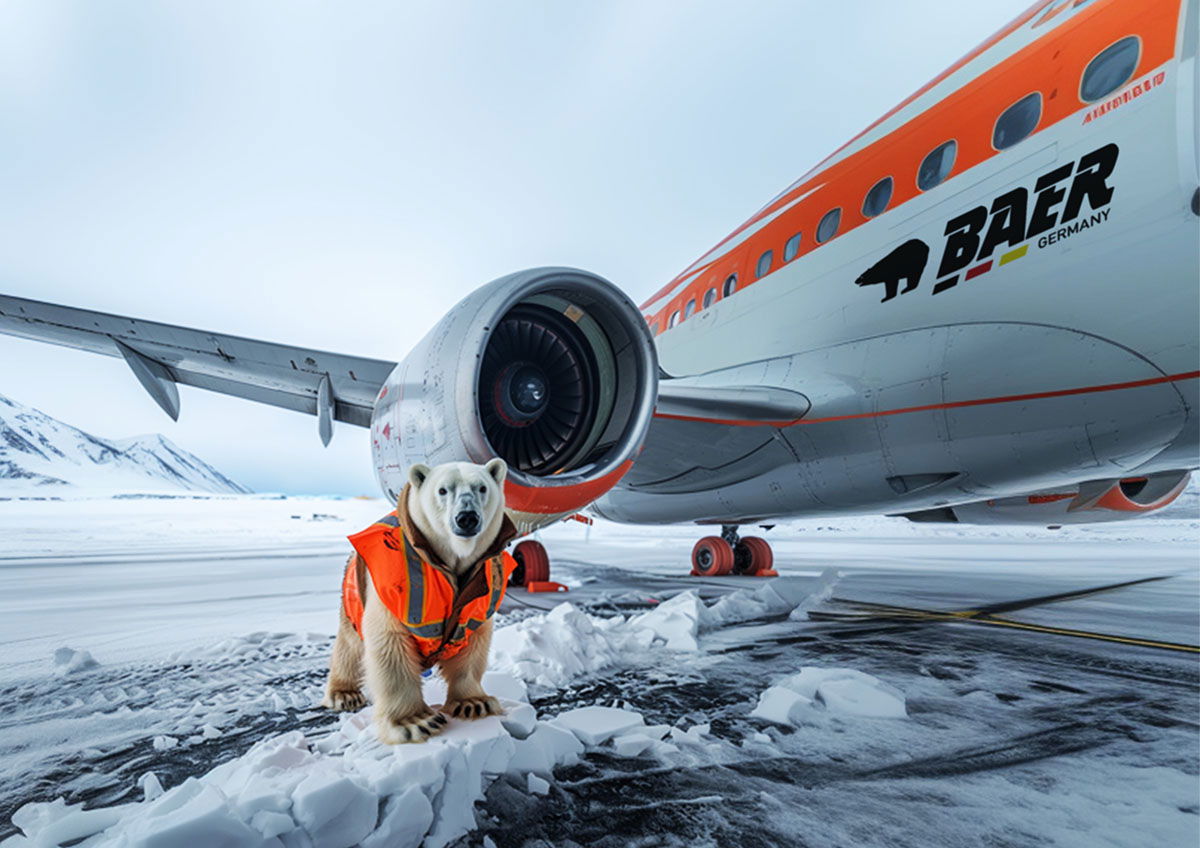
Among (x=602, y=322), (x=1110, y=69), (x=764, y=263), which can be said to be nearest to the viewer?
(x=1110, y=69)

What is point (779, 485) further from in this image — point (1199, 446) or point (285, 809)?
point (285, 809)

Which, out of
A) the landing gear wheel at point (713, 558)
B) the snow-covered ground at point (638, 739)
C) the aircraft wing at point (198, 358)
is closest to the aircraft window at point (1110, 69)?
the snow-covered ground at point (638, 739)

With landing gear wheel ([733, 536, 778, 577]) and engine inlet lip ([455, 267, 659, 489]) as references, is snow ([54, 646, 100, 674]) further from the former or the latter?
landing gear wheel ([733, 536, 778, 577])

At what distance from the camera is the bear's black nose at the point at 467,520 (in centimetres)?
147

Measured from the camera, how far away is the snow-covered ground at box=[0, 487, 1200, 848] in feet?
4.11

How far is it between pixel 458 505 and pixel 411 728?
643 millimetres

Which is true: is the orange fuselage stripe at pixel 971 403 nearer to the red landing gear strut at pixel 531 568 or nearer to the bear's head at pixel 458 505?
the bear's head at pixel 458 505

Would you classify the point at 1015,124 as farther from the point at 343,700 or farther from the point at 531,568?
the point at 531,568

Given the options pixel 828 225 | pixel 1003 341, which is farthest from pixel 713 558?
pixel 1003 341

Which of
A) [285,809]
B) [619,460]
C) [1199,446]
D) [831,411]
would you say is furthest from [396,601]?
[1199,446]

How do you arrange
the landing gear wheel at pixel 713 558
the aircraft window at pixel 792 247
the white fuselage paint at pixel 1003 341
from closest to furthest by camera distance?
the white fuselage paint at pixel 1003 341, the aircraft window at pixel 792 247, the landing gear wheel at pixel 713 558

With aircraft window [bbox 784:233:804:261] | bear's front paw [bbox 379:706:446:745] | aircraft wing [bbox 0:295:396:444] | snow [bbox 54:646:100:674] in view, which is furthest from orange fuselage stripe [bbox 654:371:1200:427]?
snow [bbox 54:646:100:674]

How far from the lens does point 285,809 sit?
117cm

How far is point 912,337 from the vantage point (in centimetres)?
330
